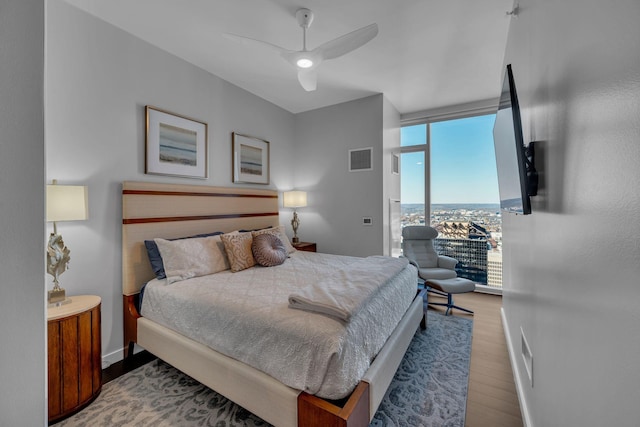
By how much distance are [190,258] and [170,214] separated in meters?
0.61

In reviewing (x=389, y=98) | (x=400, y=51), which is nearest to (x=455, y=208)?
(x=389, y=98)

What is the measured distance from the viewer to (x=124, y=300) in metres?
2.33

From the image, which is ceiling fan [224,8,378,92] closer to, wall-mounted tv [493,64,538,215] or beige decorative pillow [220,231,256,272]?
wall-mounted tv [493,64,538,215]

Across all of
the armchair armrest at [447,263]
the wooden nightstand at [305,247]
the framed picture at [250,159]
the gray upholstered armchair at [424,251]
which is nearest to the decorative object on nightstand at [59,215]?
the framed picture at [250,159]

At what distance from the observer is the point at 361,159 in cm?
390

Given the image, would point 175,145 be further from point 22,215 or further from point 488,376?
point 488,376

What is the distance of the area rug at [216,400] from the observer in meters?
1.63

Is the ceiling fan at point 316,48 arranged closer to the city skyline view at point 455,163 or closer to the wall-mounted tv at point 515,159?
the wall-mounted tv at point 515,159

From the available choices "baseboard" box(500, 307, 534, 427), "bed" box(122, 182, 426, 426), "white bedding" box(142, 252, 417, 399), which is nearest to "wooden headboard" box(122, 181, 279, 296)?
"bed" box(122, 182, 426, 426)

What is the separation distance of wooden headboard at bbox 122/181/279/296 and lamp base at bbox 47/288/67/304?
19.3 inches

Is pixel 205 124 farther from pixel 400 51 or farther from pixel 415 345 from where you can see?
pixel 415 345

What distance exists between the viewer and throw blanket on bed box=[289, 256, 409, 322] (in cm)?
148

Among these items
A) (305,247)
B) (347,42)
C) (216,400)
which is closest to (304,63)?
(347,42)

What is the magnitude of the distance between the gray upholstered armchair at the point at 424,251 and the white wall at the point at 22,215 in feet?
11.4
